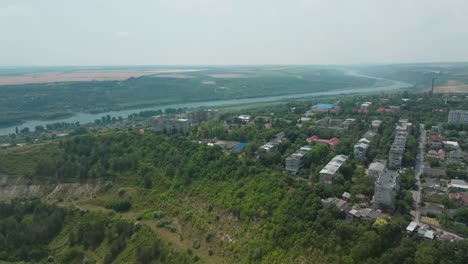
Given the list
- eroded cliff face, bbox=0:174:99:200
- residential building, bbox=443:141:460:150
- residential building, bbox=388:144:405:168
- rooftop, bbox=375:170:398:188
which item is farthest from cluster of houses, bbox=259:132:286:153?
residential building, bbox=443:141:460:150

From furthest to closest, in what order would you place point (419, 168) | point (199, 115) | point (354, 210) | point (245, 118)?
point (199, 115) < point (245, 118) < point (419, 168) < point (354, 210)

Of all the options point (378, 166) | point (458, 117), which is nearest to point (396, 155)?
point (378, 166)

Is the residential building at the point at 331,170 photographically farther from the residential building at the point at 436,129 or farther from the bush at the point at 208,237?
the residential building at the point at 436,129

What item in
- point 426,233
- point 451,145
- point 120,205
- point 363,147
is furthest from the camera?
point 451,145

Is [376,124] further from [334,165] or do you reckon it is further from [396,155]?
[334,165]

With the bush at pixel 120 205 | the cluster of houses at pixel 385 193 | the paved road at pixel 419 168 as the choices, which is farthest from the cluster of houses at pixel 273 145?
the bush at pixel 120 205

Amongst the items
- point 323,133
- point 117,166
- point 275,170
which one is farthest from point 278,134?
point 117,166
